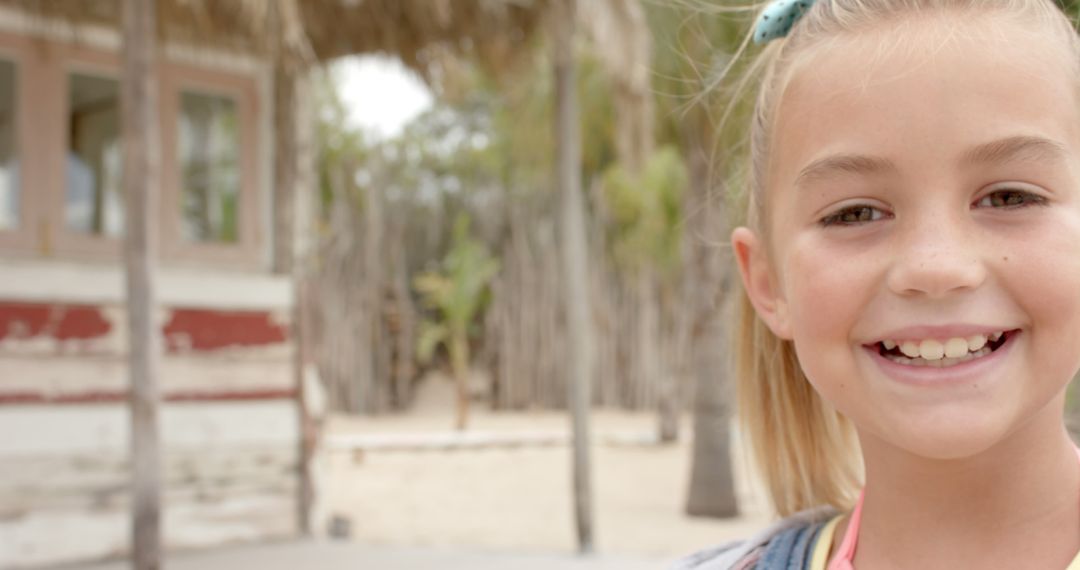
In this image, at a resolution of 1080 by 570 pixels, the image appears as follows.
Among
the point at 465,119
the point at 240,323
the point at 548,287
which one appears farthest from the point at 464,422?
the point at 465,119

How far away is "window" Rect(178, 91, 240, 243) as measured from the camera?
586 centimetres

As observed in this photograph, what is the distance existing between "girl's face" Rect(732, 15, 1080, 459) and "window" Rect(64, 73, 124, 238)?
5.07 meters

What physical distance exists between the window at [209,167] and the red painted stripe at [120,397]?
2.69 ft

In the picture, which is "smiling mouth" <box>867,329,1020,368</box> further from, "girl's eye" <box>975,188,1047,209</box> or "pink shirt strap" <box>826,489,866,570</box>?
"pink shirt strap" <box>826,489,866,570</box>

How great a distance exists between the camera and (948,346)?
0.96 metres

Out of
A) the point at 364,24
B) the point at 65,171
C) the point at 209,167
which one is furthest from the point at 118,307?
the point at 364,24

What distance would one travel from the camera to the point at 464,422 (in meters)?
14.8

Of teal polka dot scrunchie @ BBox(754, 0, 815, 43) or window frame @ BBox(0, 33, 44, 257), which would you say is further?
window frame @ BBox(0, 33, 44, 257)

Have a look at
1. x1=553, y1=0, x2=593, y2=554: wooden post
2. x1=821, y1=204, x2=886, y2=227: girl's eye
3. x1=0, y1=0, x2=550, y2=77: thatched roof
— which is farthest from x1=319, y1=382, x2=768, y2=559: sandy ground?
x1=821, y1=204, x2=886, y2=227: girl's eye

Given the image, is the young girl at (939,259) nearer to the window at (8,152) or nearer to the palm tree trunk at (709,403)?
the window at (8,152)

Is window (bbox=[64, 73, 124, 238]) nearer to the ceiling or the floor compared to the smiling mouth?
nearer to the ceiling

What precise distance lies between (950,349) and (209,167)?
18.0 ft

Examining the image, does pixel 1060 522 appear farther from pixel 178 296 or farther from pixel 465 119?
pixel 465 119

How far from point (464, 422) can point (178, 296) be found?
9.32 metres
